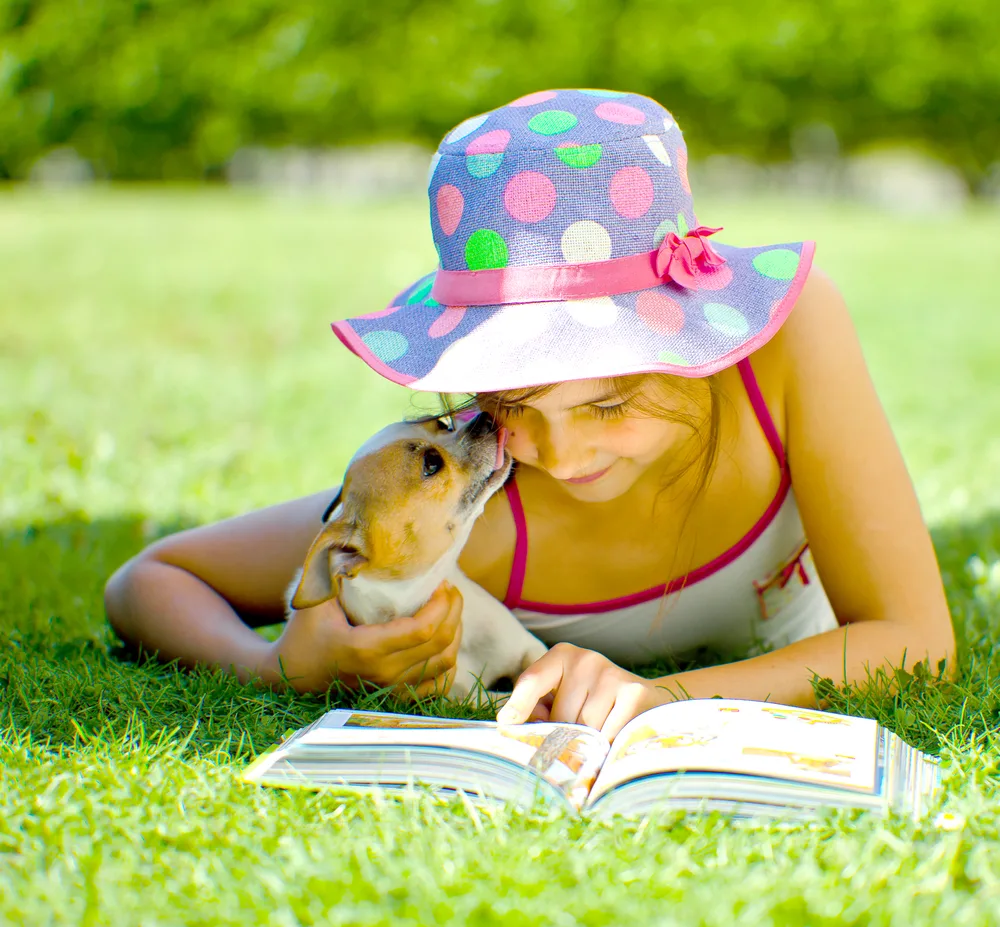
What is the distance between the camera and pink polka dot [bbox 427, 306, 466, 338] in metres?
2.09

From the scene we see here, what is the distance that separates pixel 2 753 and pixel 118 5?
1554cm

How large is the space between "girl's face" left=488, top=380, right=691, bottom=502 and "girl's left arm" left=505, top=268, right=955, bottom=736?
11.7 inches

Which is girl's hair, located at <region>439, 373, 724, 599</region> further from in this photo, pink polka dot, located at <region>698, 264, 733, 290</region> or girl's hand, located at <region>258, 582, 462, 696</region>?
girl's hand, located at <region>258, 582, 462, 696</region>

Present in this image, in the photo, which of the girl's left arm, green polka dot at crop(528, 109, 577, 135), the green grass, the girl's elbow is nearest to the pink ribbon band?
green polka dot at crop(528, 109, 577, 135)

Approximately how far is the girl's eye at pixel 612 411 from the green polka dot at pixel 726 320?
0.23 m

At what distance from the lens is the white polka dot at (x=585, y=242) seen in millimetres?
1992

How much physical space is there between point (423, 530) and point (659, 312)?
752mm

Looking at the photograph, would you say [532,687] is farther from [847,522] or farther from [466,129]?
[466,129]

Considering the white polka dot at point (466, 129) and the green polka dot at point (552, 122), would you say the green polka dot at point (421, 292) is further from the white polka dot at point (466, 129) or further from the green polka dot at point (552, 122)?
the green polka dot at point (552, 122)

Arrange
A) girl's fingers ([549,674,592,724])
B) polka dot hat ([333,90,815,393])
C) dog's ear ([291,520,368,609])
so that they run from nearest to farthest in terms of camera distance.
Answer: polka dot hat ([333,90,815,393]) < girl's fingers ([549,674,592,724]) < dog's ear ([291,520,368,609])

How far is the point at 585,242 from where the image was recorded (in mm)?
1997

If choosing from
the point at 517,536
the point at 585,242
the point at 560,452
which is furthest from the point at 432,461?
the point at 585,242

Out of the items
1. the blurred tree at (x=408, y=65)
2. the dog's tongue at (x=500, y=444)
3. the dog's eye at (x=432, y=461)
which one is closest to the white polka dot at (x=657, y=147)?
the dog's tongue at (x=500, y=444)

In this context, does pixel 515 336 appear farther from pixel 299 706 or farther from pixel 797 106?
pixel 797 106
